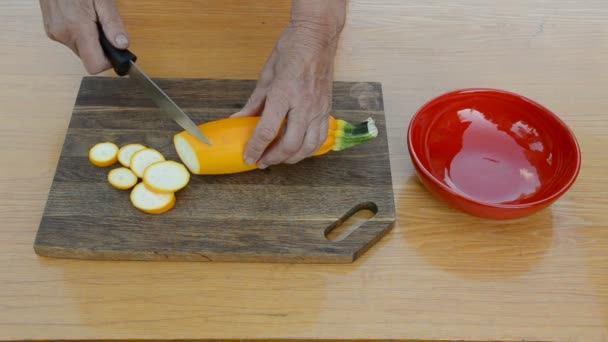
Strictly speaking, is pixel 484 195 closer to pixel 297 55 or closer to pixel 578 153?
pixel 578 153

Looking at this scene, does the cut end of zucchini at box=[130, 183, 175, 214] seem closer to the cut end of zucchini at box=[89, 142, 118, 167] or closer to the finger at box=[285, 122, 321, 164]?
the cut end of zucchini at box=[89, 142, 118, 167]

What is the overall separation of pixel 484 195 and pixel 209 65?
2.97 feet

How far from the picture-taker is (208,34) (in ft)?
5.90

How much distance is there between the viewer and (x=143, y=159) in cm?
135

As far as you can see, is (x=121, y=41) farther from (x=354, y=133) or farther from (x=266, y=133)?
(x=354, y=133)

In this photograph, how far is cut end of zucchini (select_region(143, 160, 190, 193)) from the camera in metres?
1.27

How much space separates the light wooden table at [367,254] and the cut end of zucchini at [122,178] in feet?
0.60

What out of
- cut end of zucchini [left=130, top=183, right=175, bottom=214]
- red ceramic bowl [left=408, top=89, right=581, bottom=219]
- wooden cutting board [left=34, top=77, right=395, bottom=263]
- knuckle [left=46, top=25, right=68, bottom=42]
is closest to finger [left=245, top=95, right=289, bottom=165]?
wooden cutting board [left=34, top=77, right=395, bottom=263]

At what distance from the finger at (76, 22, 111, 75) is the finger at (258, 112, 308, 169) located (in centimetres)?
47

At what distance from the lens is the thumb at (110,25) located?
1.31m

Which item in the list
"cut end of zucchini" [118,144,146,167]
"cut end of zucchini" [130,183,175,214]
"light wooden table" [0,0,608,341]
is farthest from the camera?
"cut end of zucchini" [118,144,146,167]

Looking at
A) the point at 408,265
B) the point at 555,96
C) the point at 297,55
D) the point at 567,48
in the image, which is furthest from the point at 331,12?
the point at 567,48

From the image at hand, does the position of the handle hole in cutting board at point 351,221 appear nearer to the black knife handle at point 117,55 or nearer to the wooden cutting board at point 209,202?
the wooden cutting board at point 209,202

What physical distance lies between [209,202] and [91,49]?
0.47 metres
